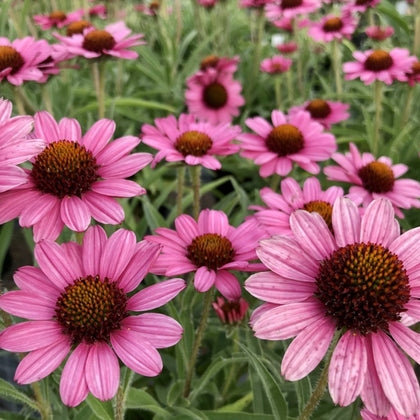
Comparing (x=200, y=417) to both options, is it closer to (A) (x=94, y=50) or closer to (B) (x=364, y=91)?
(A) (x=94, y=50)

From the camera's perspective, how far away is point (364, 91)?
2131 mm

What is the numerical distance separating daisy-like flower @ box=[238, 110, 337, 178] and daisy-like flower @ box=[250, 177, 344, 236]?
16 cm

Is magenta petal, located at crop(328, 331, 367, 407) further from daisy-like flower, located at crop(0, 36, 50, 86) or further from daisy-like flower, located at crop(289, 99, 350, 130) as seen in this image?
daisy-like flower, located at crop(289, 99, 350, 130)

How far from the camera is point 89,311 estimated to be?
0.59 meters

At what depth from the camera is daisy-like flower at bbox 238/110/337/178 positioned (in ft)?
3.77

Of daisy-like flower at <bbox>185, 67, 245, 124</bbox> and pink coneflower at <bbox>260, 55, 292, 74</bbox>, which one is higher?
pink coneflower at <bbox>260, 55, 292, 74</bbox>

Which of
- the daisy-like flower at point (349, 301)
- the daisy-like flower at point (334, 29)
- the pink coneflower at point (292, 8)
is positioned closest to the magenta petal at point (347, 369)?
the daisy-like flower at point (349, 301)

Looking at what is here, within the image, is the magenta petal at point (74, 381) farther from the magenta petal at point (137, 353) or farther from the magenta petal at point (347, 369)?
the magenta petal at point (347, 369)

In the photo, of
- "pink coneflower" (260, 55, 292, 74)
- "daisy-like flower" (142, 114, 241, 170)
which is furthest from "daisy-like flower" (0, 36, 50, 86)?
"pink coneflower" (260, 55, 292, 74)

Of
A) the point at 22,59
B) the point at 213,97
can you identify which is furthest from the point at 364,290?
the point at 213,97

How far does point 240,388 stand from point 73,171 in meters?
0.64

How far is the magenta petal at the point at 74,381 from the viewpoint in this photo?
52 cm

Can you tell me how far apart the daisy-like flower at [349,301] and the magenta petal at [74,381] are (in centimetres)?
21

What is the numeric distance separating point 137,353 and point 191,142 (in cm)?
59
